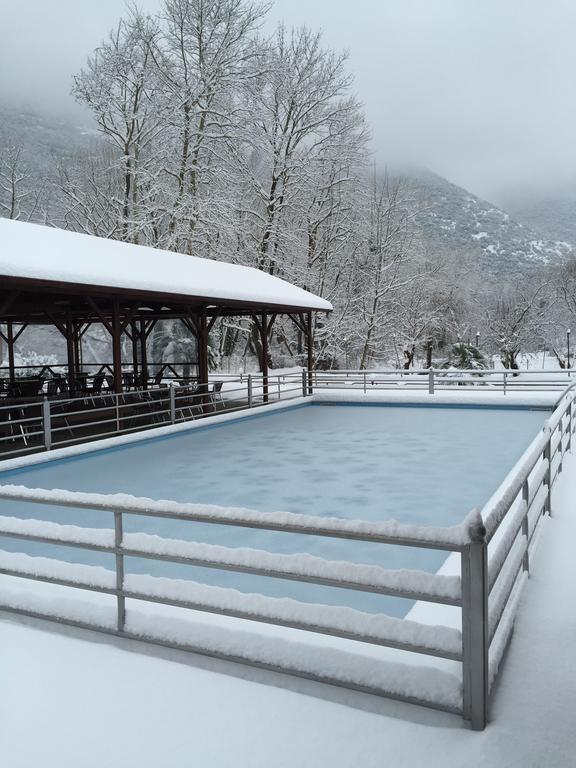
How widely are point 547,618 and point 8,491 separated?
3129mm

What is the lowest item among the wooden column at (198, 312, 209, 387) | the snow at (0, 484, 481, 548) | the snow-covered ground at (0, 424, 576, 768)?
the snow-covered ground at (0, 424, 576, 768)

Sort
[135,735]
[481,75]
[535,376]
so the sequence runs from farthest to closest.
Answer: [481,75], [535,376], [135,735]

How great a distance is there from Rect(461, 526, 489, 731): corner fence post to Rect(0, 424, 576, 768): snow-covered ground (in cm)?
10

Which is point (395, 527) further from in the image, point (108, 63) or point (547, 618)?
point (108, 63)

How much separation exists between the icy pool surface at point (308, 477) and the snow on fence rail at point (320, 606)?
1.74 meters

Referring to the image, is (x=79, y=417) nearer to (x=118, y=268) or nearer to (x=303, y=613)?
(x=118, y=268)

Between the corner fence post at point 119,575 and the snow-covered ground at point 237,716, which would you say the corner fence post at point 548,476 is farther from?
the corner fence post at point 119,575

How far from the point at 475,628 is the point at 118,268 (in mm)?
10963

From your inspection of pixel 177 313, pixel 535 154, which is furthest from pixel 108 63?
pixel 535 154

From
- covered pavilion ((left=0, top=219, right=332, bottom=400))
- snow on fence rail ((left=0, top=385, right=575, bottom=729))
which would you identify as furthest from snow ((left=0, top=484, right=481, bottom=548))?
covered pavilion ((left=0, top=219, right=332, bottom=400))

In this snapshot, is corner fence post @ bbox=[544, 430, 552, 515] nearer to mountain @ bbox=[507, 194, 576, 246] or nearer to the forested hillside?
the forested hillside

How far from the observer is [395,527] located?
284 cm

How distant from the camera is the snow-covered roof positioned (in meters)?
10.4

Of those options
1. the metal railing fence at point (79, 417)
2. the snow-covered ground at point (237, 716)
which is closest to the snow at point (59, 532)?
the snow-covered ground at point (237, 716)
